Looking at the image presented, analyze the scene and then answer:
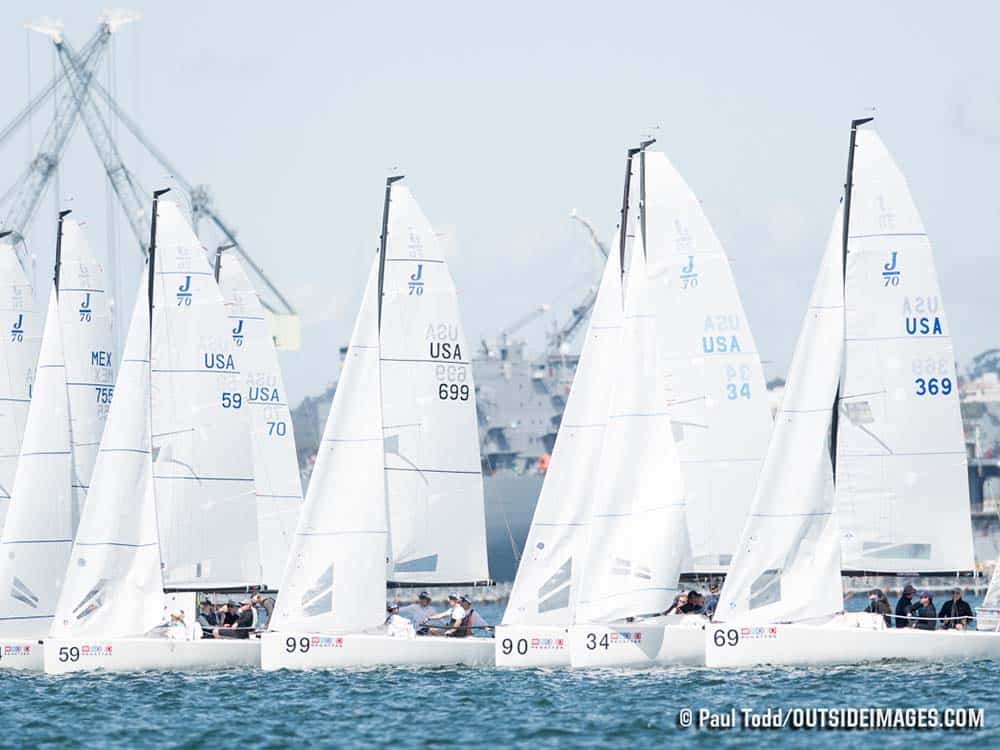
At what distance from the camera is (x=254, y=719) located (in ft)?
92.5

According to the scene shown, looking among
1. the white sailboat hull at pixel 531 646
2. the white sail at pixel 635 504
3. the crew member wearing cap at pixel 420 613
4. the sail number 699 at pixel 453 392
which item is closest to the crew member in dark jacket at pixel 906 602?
the white sail at pixel 635 504

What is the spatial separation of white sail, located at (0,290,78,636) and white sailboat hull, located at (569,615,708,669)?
9916 millimetres

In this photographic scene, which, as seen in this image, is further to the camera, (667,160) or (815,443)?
(667,160)

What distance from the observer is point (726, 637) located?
103 feet

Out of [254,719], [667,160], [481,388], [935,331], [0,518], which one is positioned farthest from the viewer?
[481,388]

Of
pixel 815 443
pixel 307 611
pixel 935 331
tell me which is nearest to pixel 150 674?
pixel 307 611

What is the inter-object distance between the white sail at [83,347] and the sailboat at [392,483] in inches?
280

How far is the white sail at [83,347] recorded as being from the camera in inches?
1528

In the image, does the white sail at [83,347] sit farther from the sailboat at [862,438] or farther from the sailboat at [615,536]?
the sailboat at [862,438]

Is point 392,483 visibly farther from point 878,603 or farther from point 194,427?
point 878,603

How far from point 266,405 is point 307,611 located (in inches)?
333

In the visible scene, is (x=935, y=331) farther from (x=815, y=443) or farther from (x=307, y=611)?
(x=307, y=611)

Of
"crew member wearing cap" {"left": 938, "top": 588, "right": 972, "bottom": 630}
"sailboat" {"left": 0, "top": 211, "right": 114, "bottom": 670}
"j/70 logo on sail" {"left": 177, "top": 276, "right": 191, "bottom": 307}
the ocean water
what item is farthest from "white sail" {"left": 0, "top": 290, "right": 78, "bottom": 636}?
"crew member wearing cap" {"left": 938, "top": 588, "right": 972, "bottom": 630}

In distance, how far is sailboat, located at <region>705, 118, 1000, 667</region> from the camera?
31750mm
